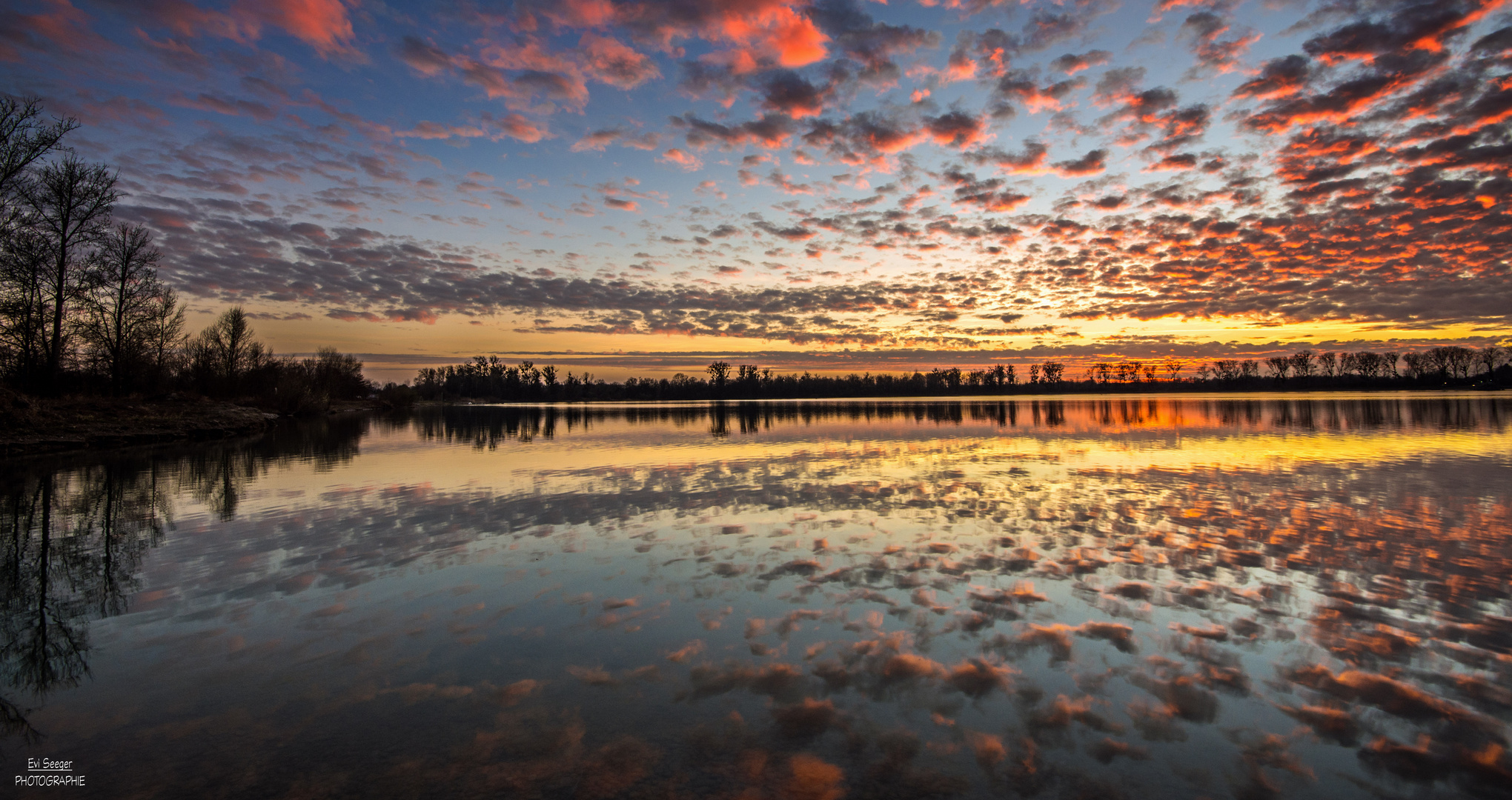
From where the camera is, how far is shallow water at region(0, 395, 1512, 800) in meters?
3.38

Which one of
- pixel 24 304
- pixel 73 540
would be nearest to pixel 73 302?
pixel 24 304

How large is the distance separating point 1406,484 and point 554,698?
16229mm

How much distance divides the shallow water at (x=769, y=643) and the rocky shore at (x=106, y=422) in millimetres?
12898

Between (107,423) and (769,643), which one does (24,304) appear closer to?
(107,423)

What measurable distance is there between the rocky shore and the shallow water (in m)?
12.9

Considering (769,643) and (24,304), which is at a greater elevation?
(24,304)

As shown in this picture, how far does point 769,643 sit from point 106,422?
3246cm

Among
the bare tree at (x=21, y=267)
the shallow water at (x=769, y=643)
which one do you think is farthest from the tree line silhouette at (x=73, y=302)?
the shallow water at (x=769, y=643)

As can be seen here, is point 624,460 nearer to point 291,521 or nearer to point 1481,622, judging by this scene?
point 291,521

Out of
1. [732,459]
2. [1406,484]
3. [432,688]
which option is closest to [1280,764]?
[432,688]

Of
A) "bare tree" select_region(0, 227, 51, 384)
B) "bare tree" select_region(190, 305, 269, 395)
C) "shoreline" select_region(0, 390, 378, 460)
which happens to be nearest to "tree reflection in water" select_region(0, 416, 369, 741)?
"shoreline" select_region(0, 390, 378, 460)

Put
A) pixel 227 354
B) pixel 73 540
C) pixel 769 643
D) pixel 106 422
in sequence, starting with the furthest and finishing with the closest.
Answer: pixel 227 354 < pixel 106 422 < pixel 73 540 < pixel 769 643

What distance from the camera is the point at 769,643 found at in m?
5.05

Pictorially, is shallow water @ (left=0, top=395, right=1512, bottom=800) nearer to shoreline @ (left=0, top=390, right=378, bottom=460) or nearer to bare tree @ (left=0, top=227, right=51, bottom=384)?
shoreline @ (left=0, top=390, right=378, bottom=460)
